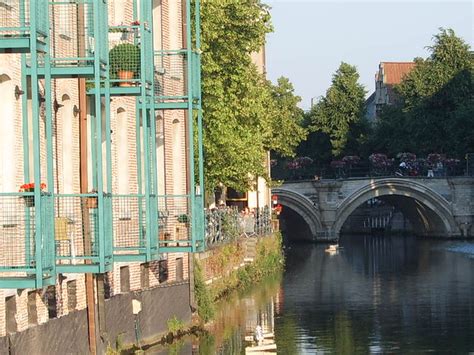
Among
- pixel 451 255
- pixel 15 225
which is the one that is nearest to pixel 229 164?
pixel 15 225

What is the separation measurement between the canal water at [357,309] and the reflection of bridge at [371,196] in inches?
741

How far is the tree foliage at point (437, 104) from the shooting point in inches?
3637

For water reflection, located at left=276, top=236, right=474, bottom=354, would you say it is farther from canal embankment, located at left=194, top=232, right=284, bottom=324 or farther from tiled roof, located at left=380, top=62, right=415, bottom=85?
tiled roof, located at left=380, top=62, right=415, bottom=85

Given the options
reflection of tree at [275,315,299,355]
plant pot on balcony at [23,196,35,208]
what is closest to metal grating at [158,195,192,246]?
reflection of tree at [275,315,299,355]

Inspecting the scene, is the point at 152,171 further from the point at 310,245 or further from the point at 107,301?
the point at 310,245

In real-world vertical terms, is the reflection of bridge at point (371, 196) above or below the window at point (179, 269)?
above

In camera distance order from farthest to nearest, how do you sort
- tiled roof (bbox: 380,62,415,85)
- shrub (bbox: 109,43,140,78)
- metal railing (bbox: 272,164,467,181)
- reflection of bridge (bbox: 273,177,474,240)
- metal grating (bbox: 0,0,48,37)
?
tiled roof (bbox: 380,62,415,85) < metal railing (bbox: 272,164,467,181) < reflection of bridge (bbox: 273,177,474,240) < shrub (bbox: 109,43,140,78) < metal grating (bbox: 0,0,48,37)

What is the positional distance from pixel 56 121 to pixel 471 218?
67.3m

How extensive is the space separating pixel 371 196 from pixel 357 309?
159 ft

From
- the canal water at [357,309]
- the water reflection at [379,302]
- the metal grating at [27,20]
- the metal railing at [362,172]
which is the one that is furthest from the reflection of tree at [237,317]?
the metal railing at [362,172]

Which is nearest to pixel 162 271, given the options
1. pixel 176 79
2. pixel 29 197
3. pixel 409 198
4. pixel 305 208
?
pixel 176 79

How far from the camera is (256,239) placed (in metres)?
49.8

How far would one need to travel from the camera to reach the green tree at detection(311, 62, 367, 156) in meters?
98.2

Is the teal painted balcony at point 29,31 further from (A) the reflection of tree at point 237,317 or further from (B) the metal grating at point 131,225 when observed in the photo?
(A) the reflection of tree at point 237,317
